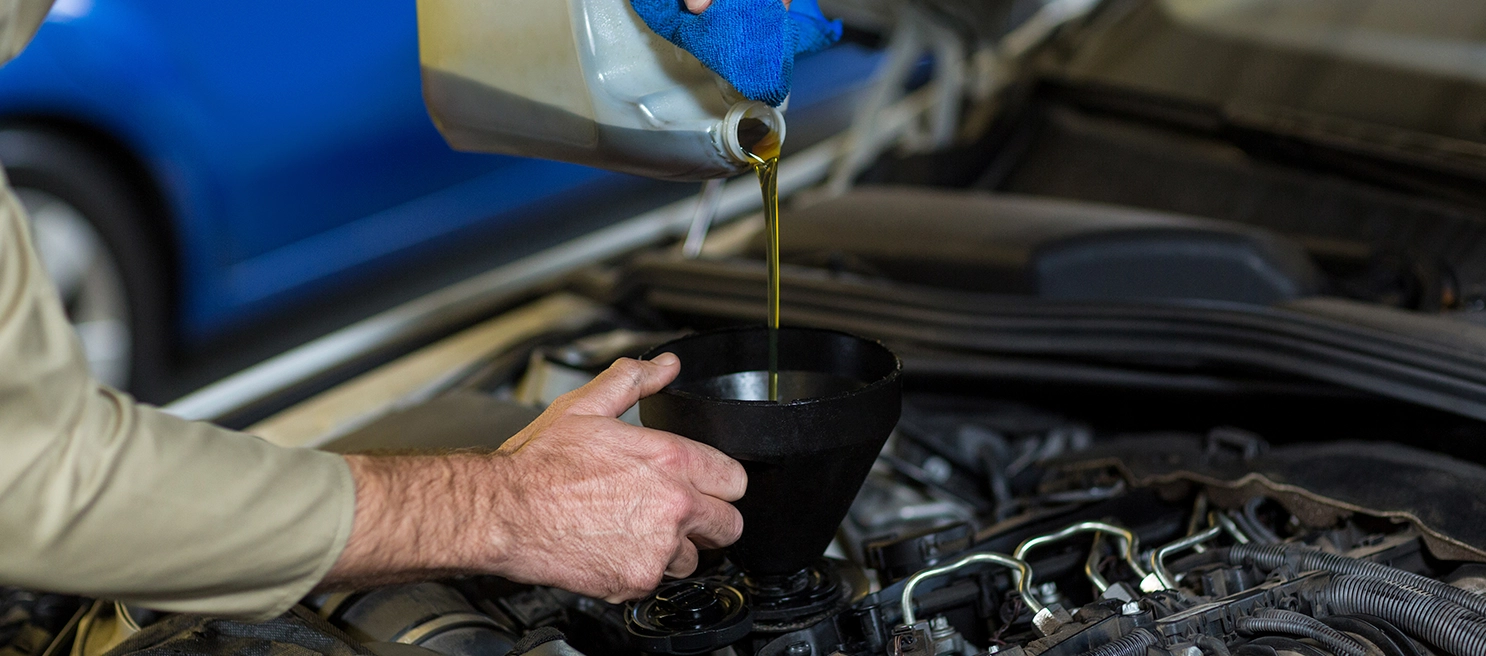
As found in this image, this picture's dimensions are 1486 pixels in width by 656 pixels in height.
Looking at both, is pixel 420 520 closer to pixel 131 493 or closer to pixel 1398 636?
pixel 131 493

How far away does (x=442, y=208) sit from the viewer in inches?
136

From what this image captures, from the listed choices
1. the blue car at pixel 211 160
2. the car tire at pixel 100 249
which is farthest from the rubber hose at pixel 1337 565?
the car tire at pixel 100 249

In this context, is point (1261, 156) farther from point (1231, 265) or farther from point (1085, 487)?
point (1085, 487)

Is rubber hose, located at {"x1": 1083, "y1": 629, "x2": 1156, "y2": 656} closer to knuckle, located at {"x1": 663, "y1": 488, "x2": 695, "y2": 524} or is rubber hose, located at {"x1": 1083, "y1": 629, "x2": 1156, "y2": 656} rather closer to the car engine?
the car engine

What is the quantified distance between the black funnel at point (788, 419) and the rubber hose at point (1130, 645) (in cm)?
20

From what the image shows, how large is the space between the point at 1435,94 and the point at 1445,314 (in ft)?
1.39

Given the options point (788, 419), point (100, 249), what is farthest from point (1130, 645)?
point (100, 249)

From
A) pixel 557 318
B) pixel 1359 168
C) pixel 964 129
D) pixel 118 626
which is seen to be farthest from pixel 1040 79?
pixel 118 626

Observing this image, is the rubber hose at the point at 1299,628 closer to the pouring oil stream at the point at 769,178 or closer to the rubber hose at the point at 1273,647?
the rubber hose at the point at 1273,647

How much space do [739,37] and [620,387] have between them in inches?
10.4

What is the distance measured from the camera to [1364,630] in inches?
31.9

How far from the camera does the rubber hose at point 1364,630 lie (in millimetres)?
792

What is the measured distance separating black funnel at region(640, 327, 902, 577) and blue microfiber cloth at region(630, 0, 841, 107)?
0.19 metres

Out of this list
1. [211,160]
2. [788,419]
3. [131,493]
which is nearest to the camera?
[131,493]
